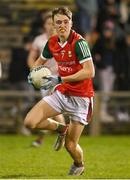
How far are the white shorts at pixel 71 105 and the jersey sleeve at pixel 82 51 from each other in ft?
2.01

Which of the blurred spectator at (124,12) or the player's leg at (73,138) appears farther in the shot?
the blurred spectator at (124,12)

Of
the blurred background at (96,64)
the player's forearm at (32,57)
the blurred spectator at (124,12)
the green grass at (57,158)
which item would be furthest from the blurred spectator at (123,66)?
the player's forearm at (32,57)

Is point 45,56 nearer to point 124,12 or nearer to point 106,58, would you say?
point 106,58

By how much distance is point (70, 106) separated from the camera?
464 inches

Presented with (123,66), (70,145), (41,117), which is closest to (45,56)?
(41,117)

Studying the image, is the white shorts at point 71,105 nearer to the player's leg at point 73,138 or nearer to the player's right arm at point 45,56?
the player's leg at point 73,138

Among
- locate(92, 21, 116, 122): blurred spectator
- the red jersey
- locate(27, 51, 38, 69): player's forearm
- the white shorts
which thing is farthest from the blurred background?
the white shorts

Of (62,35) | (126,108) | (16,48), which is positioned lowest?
(126,108)

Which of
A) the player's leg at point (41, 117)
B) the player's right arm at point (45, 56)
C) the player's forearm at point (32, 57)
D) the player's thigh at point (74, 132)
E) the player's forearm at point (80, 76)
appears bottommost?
the player's thigh at point (74, 132)

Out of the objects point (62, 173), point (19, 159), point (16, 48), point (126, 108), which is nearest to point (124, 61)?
point (126, 108)

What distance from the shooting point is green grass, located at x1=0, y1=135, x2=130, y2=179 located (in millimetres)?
12047

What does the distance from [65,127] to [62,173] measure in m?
0.67

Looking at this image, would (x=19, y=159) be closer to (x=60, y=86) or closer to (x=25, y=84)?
(x=60, y=86)

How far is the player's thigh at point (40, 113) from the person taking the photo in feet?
37.9
